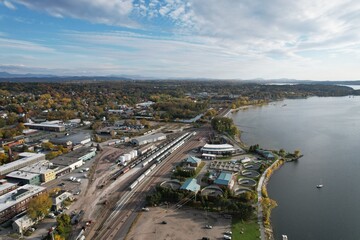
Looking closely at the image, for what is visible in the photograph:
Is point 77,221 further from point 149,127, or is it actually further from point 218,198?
point 149,127

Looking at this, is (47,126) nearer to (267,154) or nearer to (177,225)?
(177,225)

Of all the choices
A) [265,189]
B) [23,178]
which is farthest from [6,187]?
[265,189]

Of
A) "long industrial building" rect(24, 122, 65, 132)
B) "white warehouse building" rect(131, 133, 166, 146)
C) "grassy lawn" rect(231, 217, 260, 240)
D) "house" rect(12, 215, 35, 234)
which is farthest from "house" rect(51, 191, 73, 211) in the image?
"long industrial building" rect(24, 122, 65, 132)

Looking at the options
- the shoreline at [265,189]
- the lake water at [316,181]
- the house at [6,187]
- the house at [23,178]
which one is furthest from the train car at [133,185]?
the lake water at [316,181]

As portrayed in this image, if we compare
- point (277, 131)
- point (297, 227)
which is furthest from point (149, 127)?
point (297, 227)

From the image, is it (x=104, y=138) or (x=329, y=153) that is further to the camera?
(x=104, y=138)

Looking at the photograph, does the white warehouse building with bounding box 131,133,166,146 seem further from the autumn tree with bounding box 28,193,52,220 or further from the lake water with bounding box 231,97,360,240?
the autumn tree with bounding box 28,193,52,220
